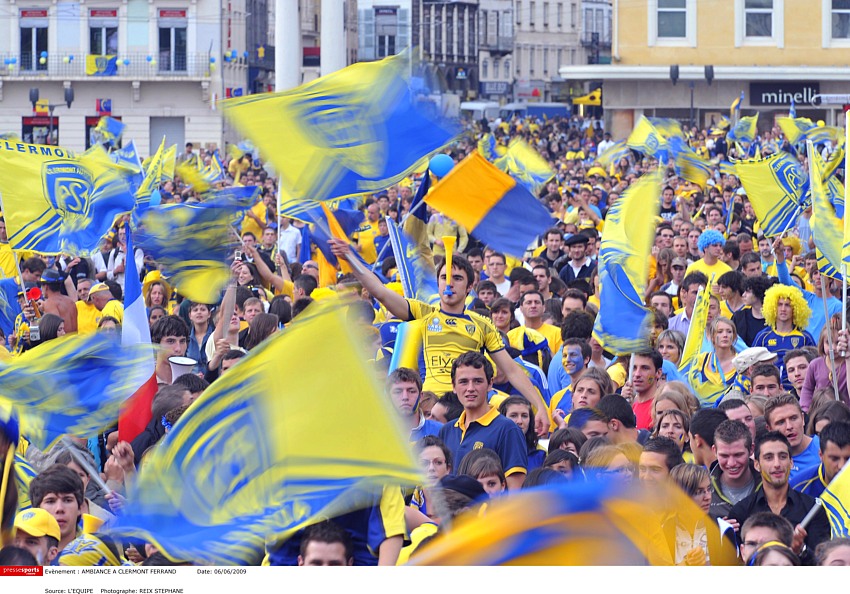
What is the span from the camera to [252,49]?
221ft

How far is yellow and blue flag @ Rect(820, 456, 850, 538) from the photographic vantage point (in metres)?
5.54

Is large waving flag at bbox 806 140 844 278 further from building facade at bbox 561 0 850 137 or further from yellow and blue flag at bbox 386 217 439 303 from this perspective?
building facade at bbox 561 0 850 137

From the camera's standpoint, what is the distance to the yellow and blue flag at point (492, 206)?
34.6 feet

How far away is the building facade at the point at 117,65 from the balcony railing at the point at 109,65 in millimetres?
38

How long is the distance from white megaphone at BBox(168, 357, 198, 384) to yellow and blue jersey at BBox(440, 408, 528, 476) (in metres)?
2.50

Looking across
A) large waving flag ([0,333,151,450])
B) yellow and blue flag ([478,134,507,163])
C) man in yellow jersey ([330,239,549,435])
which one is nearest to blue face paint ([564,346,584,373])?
man in yellow jersey ([330,239,549,435])

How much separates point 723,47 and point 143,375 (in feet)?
147

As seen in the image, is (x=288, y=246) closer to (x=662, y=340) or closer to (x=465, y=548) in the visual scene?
(x=662, y=340)

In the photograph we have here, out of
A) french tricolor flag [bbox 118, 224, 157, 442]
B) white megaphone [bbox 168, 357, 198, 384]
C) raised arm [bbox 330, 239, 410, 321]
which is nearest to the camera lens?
french tricolor flag [bbox 118, 224, 157, 442]

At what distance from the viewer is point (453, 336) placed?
8.23 m

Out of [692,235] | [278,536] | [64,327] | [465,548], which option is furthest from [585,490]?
[692,235]

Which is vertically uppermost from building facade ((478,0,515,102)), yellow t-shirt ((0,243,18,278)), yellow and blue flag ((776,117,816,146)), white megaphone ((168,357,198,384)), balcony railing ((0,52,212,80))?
building facade ((478,0,515,102))

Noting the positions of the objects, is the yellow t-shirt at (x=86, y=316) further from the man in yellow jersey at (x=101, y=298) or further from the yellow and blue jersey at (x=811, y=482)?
the yellow and blue jersey at (x=811, y=482)

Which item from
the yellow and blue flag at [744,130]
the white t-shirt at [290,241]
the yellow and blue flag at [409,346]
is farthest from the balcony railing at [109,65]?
the yellow and blue flag at [409,346]
